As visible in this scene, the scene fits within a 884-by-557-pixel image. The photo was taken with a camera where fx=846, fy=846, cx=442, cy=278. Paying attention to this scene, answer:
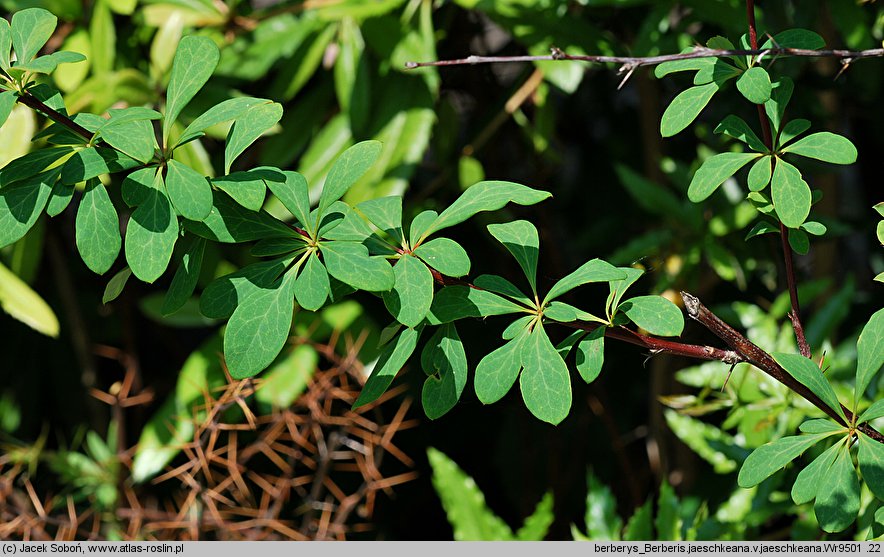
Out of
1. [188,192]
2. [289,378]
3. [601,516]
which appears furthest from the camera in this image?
[289,378]

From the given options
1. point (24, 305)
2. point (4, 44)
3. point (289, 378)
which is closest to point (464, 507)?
point (289, 378)

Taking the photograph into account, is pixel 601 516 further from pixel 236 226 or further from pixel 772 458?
pixel 236 226

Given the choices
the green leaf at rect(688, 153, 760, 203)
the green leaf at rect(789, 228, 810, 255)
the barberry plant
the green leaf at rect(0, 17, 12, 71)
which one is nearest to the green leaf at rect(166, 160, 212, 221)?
the barberry plant

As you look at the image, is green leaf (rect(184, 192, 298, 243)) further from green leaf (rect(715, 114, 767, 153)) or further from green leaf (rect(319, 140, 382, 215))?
green leaf (rect(715, 114, 767, 153))

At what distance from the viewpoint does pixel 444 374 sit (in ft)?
1.90

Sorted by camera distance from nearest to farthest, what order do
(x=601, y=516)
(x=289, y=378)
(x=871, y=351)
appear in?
(x=871, y=351), (x=601, y=516), (x=289, y=378)

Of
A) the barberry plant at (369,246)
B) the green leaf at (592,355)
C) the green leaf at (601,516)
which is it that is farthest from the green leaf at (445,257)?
the green leaf at (601,516)

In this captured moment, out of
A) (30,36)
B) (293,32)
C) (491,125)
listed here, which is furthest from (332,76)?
(30,36)

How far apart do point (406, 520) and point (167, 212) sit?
4.38 feet

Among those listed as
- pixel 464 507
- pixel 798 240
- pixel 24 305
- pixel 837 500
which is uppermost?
pixel 798 240

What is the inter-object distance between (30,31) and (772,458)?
1.93 ft

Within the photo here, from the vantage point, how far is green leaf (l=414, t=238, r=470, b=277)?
540 millimetres

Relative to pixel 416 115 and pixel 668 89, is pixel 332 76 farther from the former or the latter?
pixel 668 89

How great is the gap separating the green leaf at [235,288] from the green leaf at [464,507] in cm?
71
